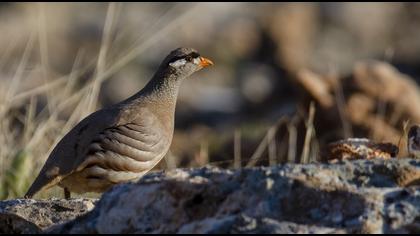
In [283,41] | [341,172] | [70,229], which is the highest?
[283,41]

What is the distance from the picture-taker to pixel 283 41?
1277 inches

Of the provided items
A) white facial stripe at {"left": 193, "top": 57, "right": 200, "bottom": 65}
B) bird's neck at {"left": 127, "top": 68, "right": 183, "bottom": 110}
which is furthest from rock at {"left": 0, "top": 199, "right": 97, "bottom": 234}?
white facial stripe at {"left": 193, "top": 57, "right": 200, "bottom": 65}

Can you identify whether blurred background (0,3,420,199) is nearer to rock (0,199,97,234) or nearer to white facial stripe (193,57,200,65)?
white facial stripe (193,57,200,65)

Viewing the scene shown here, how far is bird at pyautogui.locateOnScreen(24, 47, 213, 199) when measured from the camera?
6.80m

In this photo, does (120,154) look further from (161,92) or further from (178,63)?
(178,63)

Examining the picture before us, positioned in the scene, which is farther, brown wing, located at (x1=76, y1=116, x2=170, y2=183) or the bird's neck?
the bird's neck

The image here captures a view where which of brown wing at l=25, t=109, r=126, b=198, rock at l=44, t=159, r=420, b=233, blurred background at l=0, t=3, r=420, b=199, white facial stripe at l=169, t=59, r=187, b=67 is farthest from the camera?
blurred background at l=0, t=3, r=420, b=199

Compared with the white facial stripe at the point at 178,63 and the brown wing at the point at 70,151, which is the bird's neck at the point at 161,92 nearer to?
the white facial stripe at the point at 178,63

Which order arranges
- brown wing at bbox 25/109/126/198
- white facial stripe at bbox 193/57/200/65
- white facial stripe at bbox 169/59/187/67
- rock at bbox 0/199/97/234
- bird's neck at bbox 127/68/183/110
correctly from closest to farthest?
rock at bbox 0/199/97/234
brown wing at bbox 25/109/126/198
bird's neck at bbox 127/68/183/110
white facial stripe at bbox 169/59/187/67
white facial stripe at bbox 193/57/200/65

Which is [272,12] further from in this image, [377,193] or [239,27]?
[377,193]

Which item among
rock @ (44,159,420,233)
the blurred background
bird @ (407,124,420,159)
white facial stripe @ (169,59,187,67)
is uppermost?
the blurred background

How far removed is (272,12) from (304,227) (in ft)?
98.3

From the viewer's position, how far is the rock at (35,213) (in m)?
4.53

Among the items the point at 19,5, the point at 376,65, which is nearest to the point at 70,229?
the point at 376,65
